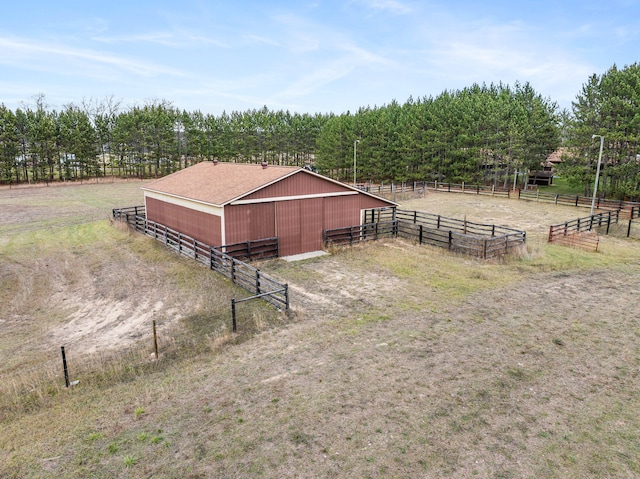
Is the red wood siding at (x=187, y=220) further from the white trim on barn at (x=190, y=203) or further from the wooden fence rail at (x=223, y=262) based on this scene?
the wooden fence rail at (x=223, y=262)

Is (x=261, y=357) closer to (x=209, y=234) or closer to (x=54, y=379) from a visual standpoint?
(x=54, y=379)

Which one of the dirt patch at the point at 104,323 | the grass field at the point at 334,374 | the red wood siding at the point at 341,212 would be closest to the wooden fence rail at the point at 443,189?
the red wood siding at the point at 341,212

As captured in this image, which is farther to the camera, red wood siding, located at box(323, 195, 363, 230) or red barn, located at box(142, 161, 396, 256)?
red wood siding, located at box(323, 195, 363, 230)

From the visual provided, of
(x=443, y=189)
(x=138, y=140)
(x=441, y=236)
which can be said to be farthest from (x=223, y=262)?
(x=138, y=140)

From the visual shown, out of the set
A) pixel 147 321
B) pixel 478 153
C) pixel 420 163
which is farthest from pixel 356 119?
pixel 147 321

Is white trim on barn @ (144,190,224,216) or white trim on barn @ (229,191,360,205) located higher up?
white trim on barn @ (229,191,360,205)

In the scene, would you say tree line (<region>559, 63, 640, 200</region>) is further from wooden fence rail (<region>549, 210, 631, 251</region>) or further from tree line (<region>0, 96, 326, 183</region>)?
tree line (<region>0, 96, 326, 183</region>)

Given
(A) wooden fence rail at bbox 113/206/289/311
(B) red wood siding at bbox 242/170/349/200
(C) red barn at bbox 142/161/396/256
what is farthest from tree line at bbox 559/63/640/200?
(A) wooden fence rail at bbox 113/206/289/311
